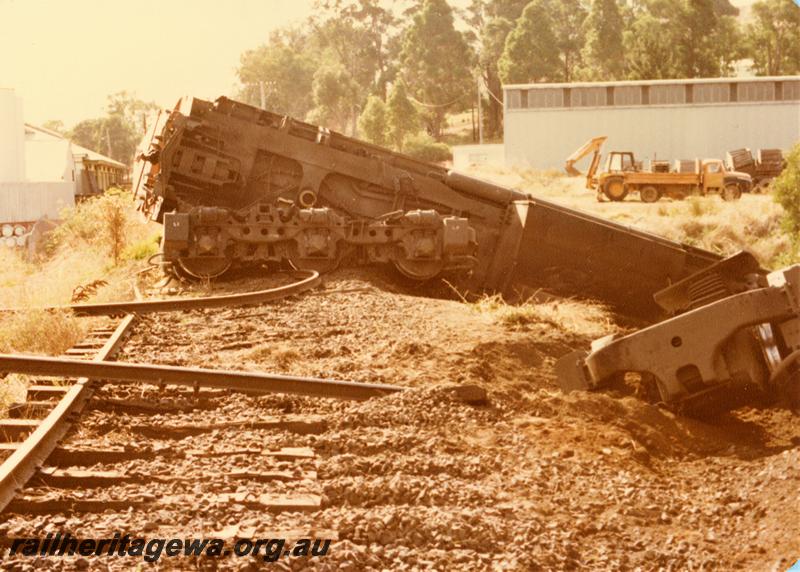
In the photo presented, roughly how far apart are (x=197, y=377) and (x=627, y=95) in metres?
39.5

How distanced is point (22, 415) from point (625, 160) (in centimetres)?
3432

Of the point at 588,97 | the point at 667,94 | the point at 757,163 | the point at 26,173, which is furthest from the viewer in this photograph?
the point at 588,97

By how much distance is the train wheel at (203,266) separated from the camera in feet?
43.6

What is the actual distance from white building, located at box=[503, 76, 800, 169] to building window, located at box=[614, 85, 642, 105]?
4 centimetres

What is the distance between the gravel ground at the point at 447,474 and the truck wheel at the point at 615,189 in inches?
1194

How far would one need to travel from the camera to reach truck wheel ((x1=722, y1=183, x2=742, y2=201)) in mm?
36625

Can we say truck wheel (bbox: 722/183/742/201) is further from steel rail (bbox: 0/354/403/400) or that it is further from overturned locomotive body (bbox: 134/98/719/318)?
steel rail (bbox: 0/354/403/400)

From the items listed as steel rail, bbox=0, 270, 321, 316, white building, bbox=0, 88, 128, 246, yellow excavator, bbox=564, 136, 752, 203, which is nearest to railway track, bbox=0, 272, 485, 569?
steel rail, bbox=0, 270, 321, 316

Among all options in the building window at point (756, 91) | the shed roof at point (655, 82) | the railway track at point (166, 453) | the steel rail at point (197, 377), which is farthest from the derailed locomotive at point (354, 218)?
the building window at point (756, 91)

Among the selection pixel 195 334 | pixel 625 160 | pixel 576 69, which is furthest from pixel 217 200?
pixel 576 69

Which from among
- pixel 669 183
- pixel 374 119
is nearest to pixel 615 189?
pixel 669 183

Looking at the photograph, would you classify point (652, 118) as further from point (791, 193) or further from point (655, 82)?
point (791, 193)

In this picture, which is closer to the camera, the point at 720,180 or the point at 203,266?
the point at 203,266

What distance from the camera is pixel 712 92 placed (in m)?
36.5
